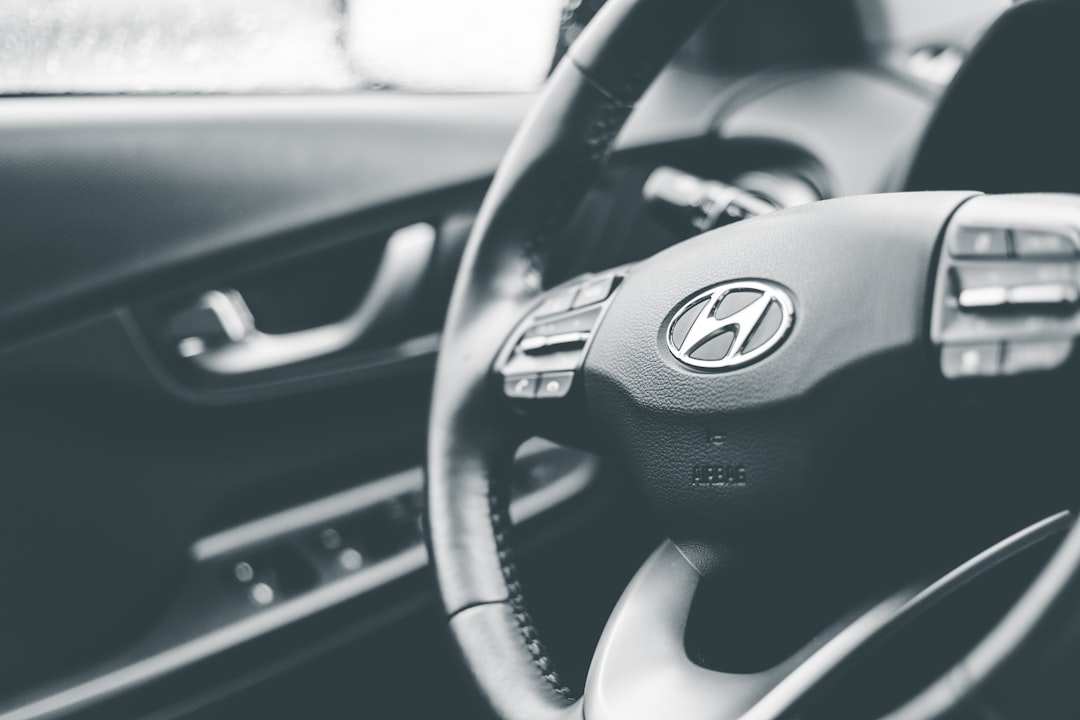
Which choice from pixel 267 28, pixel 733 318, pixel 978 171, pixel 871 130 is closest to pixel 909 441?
pixel 733 318

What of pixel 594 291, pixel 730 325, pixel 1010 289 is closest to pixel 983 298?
pixel 1010 289

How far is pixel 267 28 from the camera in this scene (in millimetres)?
1420

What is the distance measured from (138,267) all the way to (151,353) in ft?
0.29

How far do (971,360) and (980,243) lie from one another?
0.07m

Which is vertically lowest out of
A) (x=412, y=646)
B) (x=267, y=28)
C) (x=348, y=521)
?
(x=412, y=646)

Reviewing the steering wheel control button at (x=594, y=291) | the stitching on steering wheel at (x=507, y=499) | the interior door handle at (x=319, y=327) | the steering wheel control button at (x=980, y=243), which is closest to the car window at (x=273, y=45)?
the interior door handle at (x=319, y=327)

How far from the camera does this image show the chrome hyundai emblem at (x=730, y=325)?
2.31ft

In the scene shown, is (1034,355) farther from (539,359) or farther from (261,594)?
(261,594)

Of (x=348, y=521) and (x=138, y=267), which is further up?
(x=138, y=267)

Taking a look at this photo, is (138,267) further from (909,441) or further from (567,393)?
(909,441)

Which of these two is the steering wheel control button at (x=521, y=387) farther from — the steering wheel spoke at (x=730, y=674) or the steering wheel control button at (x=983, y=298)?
the steering wheel control button at (x=983, y=298)

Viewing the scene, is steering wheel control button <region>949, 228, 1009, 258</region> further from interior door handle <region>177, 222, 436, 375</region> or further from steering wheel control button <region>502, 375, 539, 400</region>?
interior door handle <region>177, 222, 436, 375</region>

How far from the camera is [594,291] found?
2.79ft

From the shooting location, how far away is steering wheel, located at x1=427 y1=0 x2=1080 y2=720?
600mm
